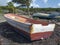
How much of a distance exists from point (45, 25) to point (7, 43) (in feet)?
11.4

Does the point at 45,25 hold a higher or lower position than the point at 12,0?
higher

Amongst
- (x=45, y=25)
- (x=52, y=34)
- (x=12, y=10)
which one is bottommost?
(x=12, y=10)

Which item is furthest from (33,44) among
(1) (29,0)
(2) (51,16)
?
(1) (29,0)

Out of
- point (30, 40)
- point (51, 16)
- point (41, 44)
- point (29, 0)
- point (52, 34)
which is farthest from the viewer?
point (29, 0)

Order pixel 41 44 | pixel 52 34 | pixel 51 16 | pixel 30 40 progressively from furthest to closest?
pixel 51 16
pixel 52 34
pixel 30 40
pixel 41 44

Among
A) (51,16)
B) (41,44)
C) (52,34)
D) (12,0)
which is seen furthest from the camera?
(12,0)

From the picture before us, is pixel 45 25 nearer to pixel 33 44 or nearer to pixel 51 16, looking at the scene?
pixel 33 44

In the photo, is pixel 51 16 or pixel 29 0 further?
pixel 29 0

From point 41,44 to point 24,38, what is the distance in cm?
236

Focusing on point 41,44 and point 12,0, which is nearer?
point 41,44

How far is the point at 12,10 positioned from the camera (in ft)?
138

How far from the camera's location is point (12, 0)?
44.8 m

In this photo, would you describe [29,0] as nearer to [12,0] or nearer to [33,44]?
[12,0]

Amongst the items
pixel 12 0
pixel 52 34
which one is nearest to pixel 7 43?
pixel 52 34
